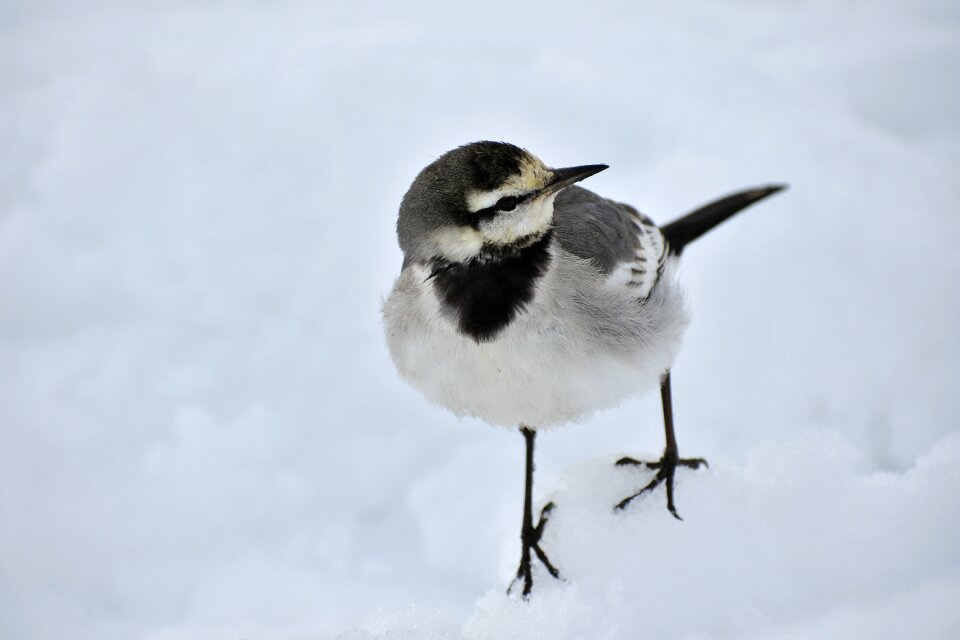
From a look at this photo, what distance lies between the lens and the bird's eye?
10.3 ft

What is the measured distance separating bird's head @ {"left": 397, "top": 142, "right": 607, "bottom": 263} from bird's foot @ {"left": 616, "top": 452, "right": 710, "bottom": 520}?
4.20ft

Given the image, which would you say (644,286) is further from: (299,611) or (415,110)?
(415,110)

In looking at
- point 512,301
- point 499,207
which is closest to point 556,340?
point 512,301

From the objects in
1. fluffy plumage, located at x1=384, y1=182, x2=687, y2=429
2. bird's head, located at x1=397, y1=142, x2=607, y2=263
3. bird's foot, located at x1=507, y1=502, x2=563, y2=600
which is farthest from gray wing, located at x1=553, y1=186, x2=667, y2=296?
bird's foot, located at x1=507, y1=502, x2=563, y2=600

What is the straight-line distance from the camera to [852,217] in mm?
5879

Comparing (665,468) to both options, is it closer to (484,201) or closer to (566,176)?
(566,176)

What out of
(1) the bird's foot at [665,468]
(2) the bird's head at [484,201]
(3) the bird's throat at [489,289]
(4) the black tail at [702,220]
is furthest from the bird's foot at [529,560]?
(4) the black tail at [702,220]

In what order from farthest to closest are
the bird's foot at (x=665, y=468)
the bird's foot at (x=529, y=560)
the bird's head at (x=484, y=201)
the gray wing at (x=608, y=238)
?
the bird's foot at (x=665, y=468) < the bird's foot at (x=529, y=560) < the gray wing at (x=608, y=238) < the bird's head at (x=484, y=201)

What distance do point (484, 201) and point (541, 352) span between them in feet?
1.77

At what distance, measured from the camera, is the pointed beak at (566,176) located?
3.20m

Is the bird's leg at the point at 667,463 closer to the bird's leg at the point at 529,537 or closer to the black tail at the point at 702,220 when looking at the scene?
the bird's leg at the point at 529,537

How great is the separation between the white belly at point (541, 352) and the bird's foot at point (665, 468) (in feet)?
1.88

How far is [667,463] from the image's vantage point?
3990mm

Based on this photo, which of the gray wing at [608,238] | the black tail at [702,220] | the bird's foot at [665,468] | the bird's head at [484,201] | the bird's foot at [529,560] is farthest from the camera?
the black tail at [702,220]
